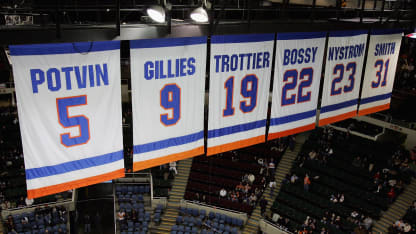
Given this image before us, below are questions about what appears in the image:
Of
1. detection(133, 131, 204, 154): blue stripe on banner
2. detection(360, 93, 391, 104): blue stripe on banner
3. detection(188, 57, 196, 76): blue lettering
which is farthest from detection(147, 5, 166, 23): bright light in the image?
detection(360, 93, 391, 104): blue stripe on banner

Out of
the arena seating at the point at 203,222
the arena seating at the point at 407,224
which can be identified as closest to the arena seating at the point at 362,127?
the arena seating at the point at 407,224

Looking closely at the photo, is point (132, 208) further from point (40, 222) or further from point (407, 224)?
point (407, 224)

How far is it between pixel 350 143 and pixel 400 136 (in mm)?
3092

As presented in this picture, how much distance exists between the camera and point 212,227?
1991 cm

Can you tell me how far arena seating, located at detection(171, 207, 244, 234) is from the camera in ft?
64.8

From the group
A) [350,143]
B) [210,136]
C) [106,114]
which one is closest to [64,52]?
[106,114]

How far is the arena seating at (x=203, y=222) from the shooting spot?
64.8 feet

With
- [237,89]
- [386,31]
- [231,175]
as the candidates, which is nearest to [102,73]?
[237,89]

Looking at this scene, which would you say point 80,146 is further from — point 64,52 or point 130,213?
point 130,213

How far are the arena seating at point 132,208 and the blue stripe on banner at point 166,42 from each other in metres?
14.5

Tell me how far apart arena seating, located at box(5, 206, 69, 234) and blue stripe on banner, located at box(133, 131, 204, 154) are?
13730 millimetres

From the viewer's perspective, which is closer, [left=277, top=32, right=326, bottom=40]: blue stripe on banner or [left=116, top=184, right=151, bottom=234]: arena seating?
[left=277, top=32, right=326, bottom=40]: blue stripe on banner

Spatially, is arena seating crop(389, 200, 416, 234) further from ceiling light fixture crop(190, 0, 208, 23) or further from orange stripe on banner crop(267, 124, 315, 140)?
ceiling light fixture crop(190, 0, 208, 23)

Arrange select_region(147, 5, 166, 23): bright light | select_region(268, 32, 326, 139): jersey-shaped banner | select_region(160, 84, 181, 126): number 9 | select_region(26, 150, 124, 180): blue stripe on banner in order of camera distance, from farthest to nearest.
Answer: select_region(268, 32, 326, 139): jersey-shaped banner, select_region(160, 84, 181, 126): number 9, select_region(147, 5, 166, 23): bright light, select_region(26, 150, 124, 180): blue stripe on banner
